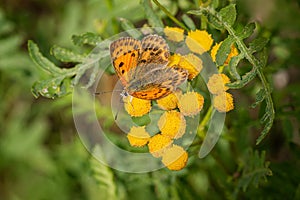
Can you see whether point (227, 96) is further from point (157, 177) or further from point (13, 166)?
point (13, 166)

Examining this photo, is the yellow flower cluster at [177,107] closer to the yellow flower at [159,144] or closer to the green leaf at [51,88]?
the yellow flower at [159,144]

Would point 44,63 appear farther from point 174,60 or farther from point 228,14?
point 228,14

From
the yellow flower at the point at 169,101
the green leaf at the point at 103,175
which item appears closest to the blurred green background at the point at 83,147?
the green leaf at the point at 103,175

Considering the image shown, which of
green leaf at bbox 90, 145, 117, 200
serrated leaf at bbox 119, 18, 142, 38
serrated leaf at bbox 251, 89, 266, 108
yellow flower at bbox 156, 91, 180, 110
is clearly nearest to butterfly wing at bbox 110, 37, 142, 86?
yellow flower at bbox 156, 91, 180, 110

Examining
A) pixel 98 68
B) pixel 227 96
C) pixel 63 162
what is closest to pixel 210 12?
pixel 227 96

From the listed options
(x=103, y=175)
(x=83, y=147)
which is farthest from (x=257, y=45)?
(x=83, y=147)

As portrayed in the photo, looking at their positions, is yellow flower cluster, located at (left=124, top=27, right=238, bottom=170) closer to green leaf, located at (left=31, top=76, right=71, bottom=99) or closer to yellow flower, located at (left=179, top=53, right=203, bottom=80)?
yellow flower, located at (left=179, top=53, right=203, bottom=80)
